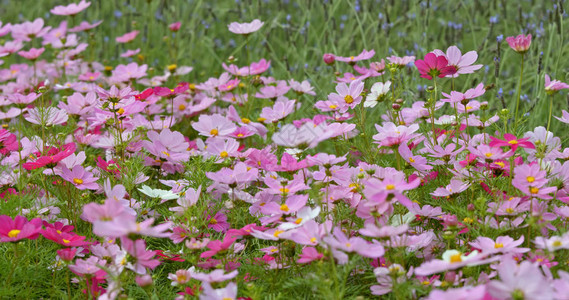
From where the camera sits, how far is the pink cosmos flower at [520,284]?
0.84m

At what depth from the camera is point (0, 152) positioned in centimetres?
163

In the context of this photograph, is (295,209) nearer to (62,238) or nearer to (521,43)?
(62,238)

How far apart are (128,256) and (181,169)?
0.55 m

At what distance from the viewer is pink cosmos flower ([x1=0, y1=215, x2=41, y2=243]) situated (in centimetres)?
113

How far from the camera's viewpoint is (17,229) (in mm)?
1180

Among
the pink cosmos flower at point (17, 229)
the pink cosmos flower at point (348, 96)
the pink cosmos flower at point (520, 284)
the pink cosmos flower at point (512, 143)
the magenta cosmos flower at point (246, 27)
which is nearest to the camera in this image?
the pink cosmos flower at point (520, 284)

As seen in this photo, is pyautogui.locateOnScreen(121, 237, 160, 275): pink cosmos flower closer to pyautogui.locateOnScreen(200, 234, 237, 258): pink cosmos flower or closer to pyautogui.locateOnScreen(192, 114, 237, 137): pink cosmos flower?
pyautogui.locateOnScreen(200, 234, 237, 258): pink cosmos flower

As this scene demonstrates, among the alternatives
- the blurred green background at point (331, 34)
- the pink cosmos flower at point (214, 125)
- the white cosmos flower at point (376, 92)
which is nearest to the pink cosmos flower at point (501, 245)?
the white cosmos flower at point (376, 92)

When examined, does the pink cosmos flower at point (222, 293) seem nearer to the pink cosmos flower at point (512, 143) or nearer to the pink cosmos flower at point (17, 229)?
the pink cosmos flower at point (17, 229)

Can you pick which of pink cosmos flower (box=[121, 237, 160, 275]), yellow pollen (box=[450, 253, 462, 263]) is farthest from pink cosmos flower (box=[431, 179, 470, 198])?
pink cosmos flower (box=[121, 237, 160, 275])

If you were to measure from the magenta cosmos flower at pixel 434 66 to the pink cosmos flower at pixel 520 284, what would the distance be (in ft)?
1.97

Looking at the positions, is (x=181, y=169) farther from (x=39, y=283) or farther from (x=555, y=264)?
(x=555, y=264)

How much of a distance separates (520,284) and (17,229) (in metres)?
0.89

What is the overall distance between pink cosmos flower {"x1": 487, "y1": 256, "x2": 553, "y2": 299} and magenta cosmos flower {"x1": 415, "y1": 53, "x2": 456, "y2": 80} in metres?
0.60
